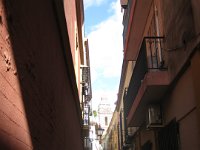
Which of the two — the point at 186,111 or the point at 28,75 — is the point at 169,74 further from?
the point at 28,75

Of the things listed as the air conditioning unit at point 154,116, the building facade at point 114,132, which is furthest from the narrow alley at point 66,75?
the building facade at point 114,132

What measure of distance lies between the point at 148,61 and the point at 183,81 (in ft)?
7.06

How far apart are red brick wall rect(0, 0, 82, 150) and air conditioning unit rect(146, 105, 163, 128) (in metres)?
4.99

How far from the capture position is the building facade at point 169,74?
22.2 feet

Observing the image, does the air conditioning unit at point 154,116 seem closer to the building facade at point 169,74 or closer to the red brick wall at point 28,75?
the building facade at point 169,74

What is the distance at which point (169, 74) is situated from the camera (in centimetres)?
855

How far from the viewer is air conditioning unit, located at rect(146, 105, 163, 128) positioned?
32.5 ft

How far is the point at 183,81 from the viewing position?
7.63m

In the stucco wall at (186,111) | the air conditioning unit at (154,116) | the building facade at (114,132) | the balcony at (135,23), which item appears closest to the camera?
the stucco wall at (186,111)

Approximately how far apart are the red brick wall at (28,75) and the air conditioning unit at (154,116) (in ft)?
16.4

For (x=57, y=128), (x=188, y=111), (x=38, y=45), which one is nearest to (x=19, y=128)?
(x=38, y=45)

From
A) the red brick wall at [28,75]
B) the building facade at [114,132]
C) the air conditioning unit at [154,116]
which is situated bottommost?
the red brick wall at [28,75]

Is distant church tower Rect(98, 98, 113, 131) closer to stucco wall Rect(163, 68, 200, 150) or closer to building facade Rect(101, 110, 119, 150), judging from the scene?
building facade Rect(101, 110, 119, 150)

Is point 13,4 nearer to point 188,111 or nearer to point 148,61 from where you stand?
point 188,111
